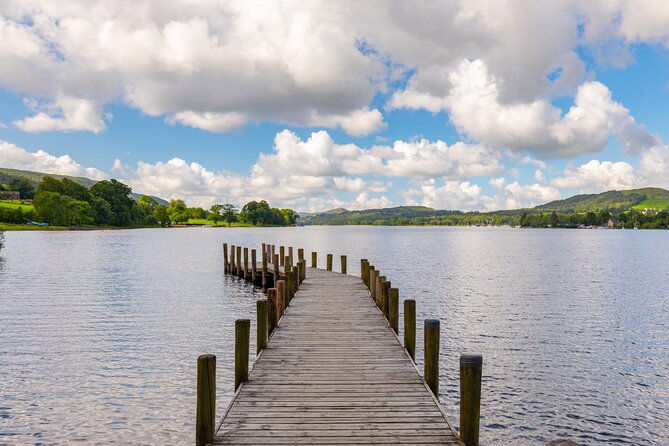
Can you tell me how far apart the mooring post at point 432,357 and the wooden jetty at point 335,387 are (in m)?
0.02

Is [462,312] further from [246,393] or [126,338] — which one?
[246,393]

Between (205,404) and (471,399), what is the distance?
4.02 m

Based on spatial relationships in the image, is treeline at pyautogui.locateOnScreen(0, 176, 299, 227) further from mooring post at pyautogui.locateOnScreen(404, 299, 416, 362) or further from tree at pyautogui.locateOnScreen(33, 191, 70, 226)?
mooring post at pyautogui.locateOnScreen(404, 299, 416, 362)

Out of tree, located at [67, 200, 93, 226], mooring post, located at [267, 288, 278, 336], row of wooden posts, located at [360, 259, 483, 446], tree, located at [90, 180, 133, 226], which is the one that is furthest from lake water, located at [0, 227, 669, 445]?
tree, located at [90, 180, 133, 226]

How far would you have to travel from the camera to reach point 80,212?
456 feet

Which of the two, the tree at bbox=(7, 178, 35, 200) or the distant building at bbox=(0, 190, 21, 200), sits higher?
the tree at bbox=(7, 178, 35, 200)

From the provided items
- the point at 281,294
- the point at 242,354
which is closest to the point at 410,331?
the point at 242,354

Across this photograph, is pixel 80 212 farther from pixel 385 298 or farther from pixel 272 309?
pixel 272 309

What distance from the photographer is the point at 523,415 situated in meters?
12.2

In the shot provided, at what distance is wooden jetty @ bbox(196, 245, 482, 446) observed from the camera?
7.00 metres

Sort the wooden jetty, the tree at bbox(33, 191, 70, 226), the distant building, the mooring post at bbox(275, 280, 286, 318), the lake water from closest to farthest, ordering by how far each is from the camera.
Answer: the wooden jetty, the lake water, the mooring post at bbox(275, 280, 286, 318), the tree at bbox(33, 191, 70, 226), the distant building

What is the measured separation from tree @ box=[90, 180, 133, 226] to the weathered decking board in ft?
514

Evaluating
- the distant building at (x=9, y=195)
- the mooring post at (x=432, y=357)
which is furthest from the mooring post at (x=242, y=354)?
the distant building at (x=9, y=195)

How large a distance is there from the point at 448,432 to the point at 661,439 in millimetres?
7428
